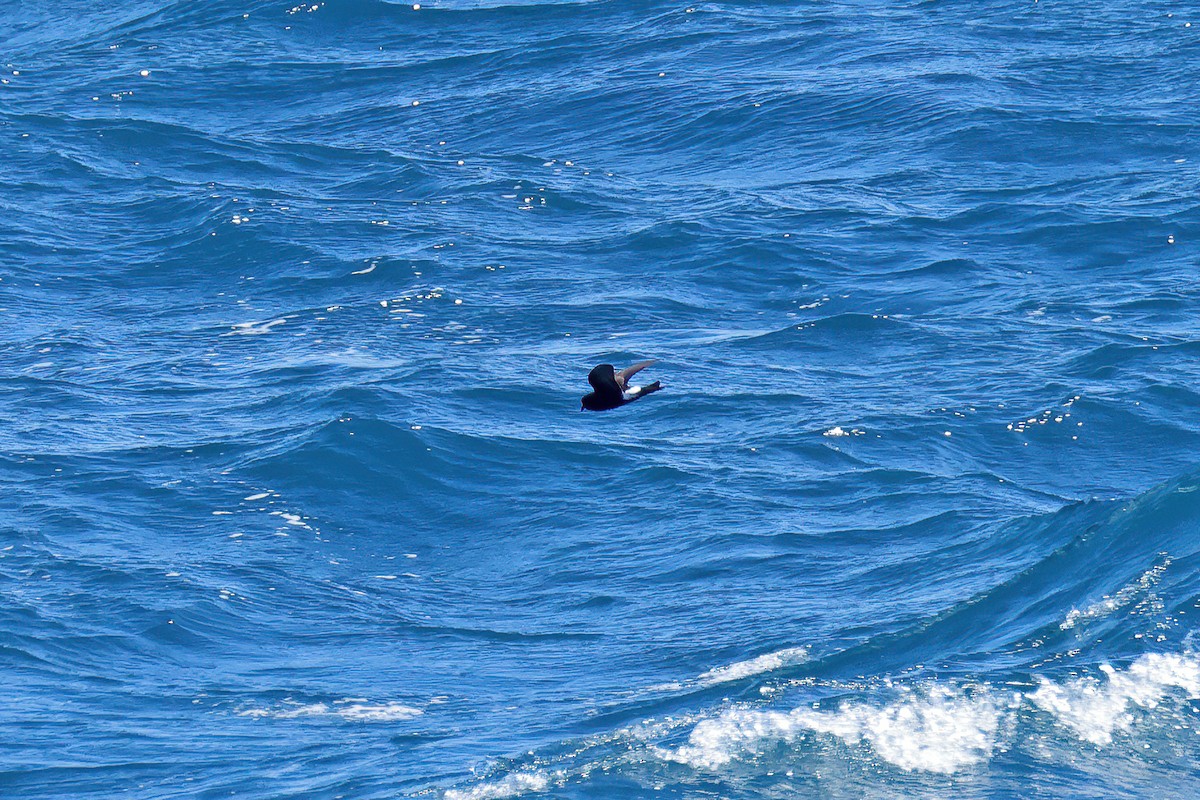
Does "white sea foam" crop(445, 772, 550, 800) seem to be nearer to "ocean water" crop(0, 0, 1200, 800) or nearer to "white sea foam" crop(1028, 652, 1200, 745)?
"ocean water" crop(0, 0, 1200, 800)

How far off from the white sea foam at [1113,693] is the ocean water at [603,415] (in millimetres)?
41

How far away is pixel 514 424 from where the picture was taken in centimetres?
1753

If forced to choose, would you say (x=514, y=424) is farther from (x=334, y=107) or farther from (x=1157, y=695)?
(x=334, y=107)

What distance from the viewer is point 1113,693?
1261cm

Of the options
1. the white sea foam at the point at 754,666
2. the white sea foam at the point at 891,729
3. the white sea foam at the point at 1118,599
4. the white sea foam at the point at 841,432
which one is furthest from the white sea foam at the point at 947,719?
the white sea foam at the point at 841,432

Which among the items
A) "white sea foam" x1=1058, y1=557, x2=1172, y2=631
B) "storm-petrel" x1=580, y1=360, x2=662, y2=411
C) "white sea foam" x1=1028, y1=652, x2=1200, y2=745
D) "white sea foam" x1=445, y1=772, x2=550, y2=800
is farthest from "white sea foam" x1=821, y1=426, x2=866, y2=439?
"white sea foam" x1=445, y1=772, x2=550, y2=800

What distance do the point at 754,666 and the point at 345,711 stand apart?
2967 mm

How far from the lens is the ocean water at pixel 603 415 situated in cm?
1266

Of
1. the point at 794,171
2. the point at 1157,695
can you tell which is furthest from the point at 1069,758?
the point at 794,171

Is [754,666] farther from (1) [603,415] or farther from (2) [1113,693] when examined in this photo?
(1) [603,415]

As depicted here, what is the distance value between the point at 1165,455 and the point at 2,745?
33.5ft

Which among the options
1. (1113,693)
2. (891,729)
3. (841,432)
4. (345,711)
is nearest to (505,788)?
(345,711)

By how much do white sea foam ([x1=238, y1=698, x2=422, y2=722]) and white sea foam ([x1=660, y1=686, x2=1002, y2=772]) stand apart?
2.08 m

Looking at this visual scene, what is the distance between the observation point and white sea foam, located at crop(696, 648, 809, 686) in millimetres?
13109
